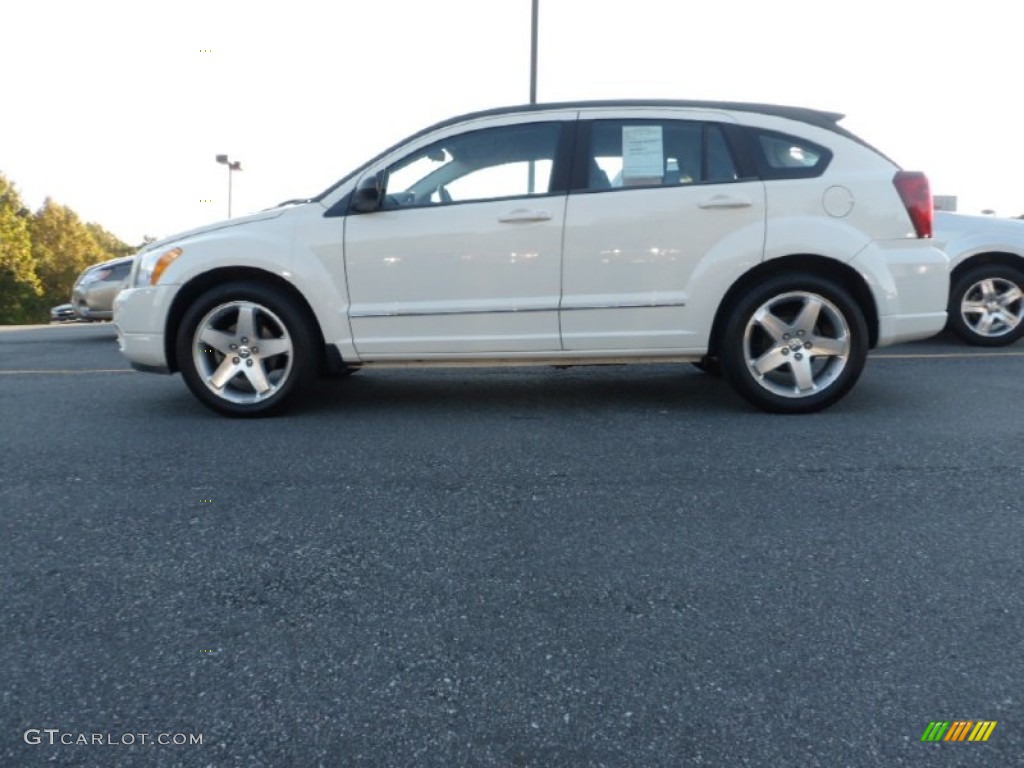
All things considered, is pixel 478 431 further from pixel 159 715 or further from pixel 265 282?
pixel 159 715

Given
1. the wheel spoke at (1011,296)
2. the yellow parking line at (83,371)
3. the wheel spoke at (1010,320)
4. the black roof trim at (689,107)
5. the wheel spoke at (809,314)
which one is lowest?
the yellow parking line at (83,371)

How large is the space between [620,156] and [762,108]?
3.02 ft

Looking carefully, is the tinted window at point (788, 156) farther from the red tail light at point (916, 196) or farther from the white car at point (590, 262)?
the red tail light at point (916, 196)

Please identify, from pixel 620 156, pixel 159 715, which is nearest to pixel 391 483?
pixel 159 715

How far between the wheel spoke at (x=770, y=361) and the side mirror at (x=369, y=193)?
2.39 m

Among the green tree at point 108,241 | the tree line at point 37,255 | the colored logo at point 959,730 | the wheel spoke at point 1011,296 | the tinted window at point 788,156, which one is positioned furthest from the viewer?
the green tree at point 108,241

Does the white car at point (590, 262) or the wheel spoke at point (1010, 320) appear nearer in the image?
the white car at point (590, 262)

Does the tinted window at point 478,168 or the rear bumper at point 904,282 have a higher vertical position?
the tinted window at point 478,168

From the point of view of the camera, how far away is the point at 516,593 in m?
2.42

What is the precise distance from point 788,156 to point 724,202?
508mm

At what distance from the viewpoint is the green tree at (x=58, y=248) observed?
88.2 metres

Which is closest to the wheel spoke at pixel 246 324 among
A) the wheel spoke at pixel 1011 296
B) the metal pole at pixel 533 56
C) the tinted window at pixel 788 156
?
the tinted window at pixel 788 156

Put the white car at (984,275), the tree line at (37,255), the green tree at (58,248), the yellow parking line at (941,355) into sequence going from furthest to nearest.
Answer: the green tree at (58,248) → the tree line at (37,255) → the white car at (984,275) → the yellow parking line at (941,355)

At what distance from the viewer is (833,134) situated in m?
5.02
